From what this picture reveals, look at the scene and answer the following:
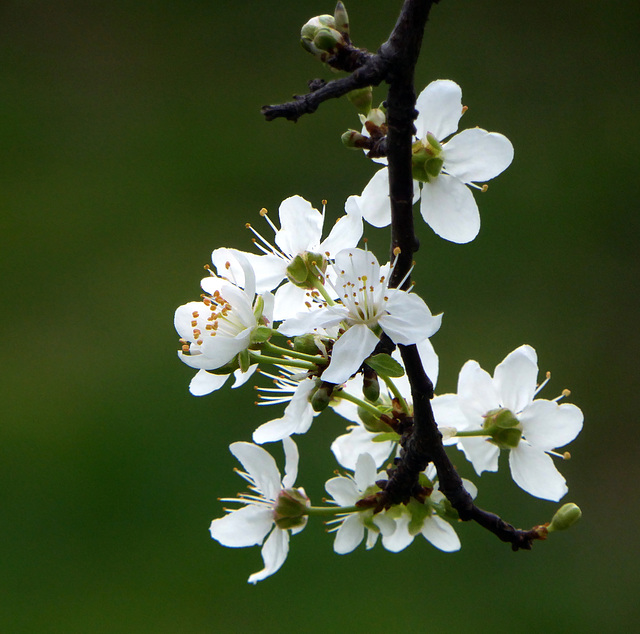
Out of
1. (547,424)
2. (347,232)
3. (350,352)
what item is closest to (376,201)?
(347,232)

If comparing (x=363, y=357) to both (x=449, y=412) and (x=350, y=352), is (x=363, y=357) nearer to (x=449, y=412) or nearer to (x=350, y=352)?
(x=350, y=352)

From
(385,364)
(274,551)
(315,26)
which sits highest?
(315,26)

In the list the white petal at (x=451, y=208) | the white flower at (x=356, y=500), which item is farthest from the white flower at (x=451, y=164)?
the white flower at (x=356, y=500)

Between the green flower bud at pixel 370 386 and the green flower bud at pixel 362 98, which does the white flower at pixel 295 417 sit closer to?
the green flower bud at pixel 370 386

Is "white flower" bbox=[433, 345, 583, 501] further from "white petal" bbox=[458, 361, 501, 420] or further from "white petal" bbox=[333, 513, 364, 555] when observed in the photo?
"white petal" bbox=[333, 513, 364, 555]

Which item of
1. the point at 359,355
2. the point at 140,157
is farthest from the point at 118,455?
the point at 359,355

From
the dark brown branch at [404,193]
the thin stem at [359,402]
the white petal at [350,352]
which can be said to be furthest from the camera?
the thin stem at [359,402]

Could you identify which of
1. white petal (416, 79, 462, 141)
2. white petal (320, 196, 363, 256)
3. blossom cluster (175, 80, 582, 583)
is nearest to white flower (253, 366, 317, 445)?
blossom cluster (175, 80, 582, 583)
